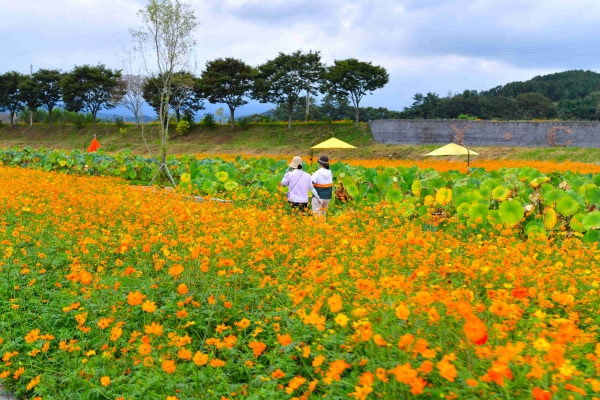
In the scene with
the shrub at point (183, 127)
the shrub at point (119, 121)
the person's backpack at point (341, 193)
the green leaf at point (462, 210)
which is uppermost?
the shrub at point (119, 121)

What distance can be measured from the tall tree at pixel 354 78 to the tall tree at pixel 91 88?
1666 cm

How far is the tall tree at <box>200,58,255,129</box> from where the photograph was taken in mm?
31734

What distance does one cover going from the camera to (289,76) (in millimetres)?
30125

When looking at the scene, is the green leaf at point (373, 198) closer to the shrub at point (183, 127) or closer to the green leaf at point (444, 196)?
the green leaf at point (444, 196)

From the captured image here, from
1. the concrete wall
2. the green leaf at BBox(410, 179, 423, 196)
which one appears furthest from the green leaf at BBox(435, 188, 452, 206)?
the concrete wall

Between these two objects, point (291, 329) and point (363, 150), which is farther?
point (363, 150)

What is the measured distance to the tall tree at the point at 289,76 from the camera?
29812 millimetres

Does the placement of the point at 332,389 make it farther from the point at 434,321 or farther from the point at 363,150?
the point at 363,150

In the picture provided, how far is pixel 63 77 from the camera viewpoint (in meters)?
37.0

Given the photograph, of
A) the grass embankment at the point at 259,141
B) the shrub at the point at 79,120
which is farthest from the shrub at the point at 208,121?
the shrub at the point at 79,120

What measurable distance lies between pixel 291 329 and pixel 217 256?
1.02 m

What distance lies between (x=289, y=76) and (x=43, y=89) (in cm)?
2026

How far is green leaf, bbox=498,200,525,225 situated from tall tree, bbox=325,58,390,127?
74.6 feet

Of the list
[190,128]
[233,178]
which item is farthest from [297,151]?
[233,178]
